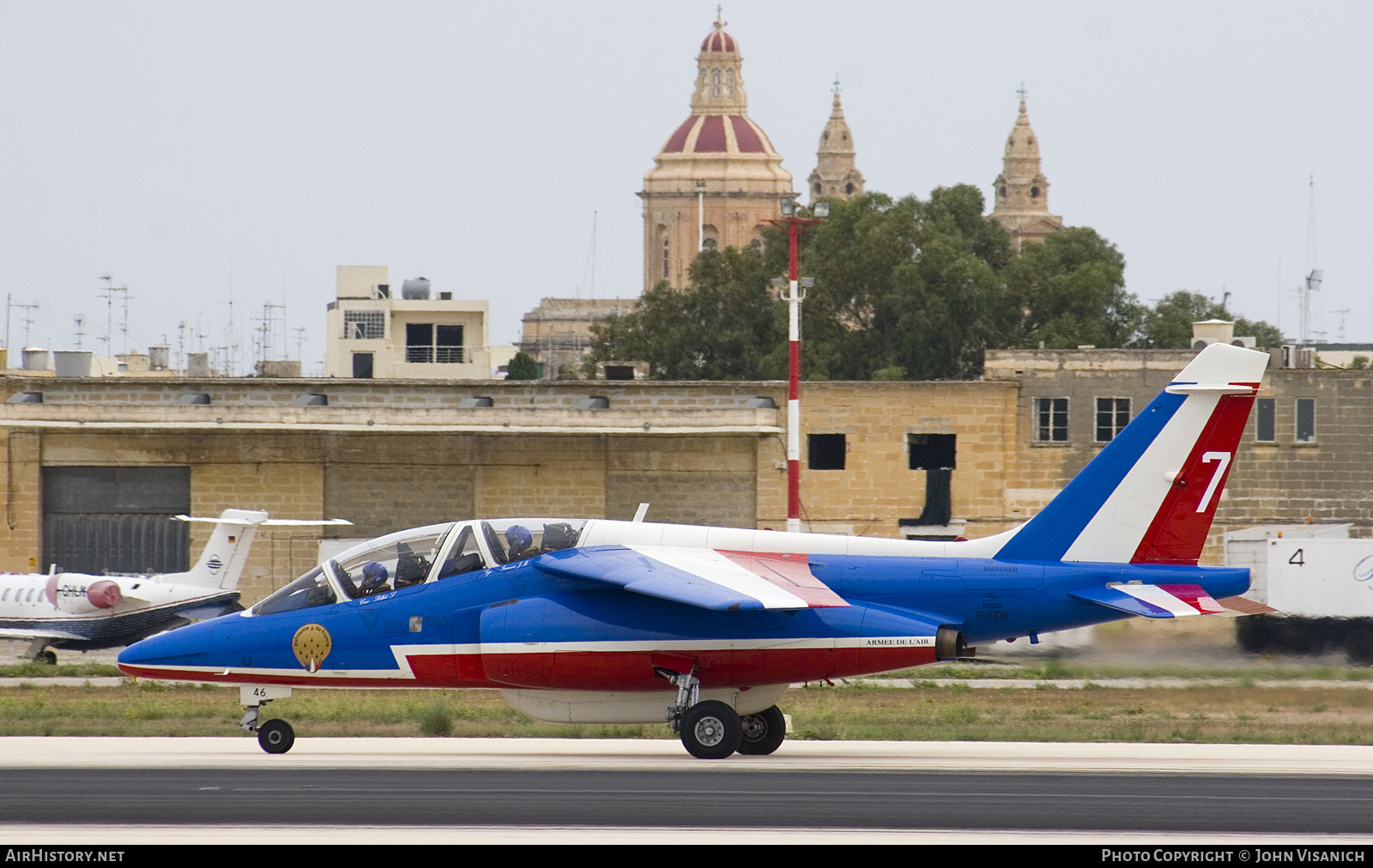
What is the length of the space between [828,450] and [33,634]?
65.9 ft

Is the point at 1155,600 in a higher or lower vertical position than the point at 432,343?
lower

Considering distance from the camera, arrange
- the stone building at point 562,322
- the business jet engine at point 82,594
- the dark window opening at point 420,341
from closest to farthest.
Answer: the business jet engine at point 82,594 → the dark window opening at point 420,341 → the stone building at point 562,322

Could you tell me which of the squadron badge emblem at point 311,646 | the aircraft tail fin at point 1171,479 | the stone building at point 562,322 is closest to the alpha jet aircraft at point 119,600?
the squadron badge emblem at point 311,646

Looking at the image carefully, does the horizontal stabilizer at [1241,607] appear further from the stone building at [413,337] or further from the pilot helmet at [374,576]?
the stone building at [413,337]

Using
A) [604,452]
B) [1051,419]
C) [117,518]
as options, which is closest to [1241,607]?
[604,452]

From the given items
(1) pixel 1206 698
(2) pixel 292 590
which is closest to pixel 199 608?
(2) pixel 292 590

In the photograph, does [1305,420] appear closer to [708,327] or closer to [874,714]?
[874,714]

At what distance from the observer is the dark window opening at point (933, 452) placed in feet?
151

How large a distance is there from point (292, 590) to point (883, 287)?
214ft

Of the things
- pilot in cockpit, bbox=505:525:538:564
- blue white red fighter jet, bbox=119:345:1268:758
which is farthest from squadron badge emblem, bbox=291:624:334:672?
pilot in cockpit, bbox=505:525:538:564

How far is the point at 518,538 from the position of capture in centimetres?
1798

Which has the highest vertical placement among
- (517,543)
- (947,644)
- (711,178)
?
(711,178)

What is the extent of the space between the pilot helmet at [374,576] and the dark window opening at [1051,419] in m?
30.5

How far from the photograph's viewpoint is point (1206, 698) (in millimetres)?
23578
